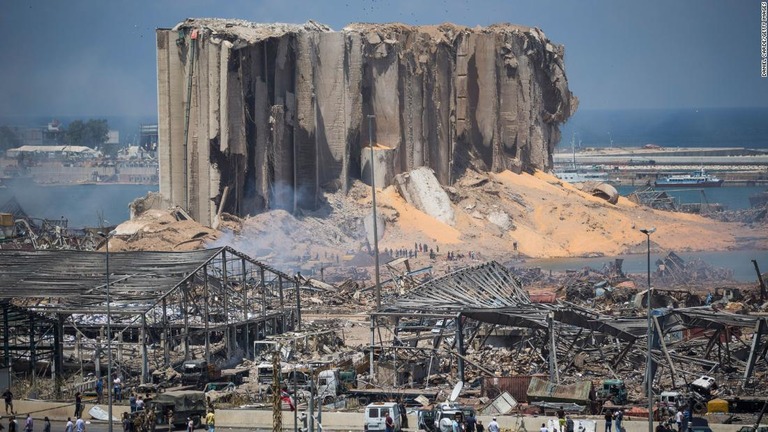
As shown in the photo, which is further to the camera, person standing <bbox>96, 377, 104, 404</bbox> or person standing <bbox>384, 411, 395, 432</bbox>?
person standing <bbox>96, 377, 104, 404</bbox>

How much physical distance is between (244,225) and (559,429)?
46.4m

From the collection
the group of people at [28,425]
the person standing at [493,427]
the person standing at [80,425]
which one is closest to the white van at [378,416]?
the person standing at [493,427]

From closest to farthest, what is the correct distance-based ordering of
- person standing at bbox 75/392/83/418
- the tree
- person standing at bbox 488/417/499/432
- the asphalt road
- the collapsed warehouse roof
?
person standing at bbox 488/417/499/432, the asphalt road, person standing at bbox 75/392/83/418, the collapsed warehouse roof, the tree

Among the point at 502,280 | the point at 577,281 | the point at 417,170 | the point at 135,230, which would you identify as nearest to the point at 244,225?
the point at 135,230

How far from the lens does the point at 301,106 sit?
86.4 m

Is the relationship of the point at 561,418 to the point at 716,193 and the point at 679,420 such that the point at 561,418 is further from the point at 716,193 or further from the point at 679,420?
the point at 716,193

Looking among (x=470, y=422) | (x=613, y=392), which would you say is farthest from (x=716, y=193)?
(x=470, y=422)

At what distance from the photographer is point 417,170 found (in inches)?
3632

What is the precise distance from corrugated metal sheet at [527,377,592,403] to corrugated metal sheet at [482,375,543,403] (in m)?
0.41

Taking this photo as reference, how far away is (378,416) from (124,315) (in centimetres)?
1179

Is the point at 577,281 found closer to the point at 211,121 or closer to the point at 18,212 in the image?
the point at 211,121

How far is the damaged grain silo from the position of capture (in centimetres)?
8388

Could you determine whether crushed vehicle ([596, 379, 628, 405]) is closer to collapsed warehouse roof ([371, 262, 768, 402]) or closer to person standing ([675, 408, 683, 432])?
collapsed warehouse roof ([371, 262, 768, 402])

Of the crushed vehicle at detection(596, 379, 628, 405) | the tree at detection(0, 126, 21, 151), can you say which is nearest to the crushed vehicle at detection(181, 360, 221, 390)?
the crushed vehicle at detection(596, 379, 628, 405)
